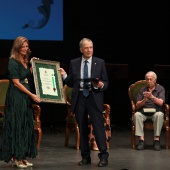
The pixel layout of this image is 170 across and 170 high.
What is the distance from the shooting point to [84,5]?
1336cm

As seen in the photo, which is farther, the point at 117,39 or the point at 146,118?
the point at 117,39

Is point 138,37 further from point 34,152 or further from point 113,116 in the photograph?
point 34,152

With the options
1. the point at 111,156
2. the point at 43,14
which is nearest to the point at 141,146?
the point at 111,156

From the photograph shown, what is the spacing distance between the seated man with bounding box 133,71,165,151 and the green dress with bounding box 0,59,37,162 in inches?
97.9

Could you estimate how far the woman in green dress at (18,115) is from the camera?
25.3ft

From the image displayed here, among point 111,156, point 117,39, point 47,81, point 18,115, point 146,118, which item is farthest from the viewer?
point 117,39

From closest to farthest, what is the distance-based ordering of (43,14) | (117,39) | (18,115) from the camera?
(18,115) < (43,14) < (117,39)

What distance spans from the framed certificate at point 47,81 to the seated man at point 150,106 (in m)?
2.22

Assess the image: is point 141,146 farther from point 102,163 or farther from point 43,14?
point 43,14

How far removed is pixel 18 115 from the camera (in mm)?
7793

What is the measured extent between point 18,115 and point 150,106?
2.84m

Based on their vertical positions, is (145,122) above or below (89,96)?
below

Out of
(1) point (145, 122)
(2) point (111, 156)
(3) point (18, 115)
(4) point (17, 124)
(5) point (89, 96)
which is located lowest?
(2) point (111, 156)

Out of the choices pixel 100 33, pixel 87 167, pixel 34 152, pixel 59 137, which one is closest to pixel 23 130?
pixel 34 152
